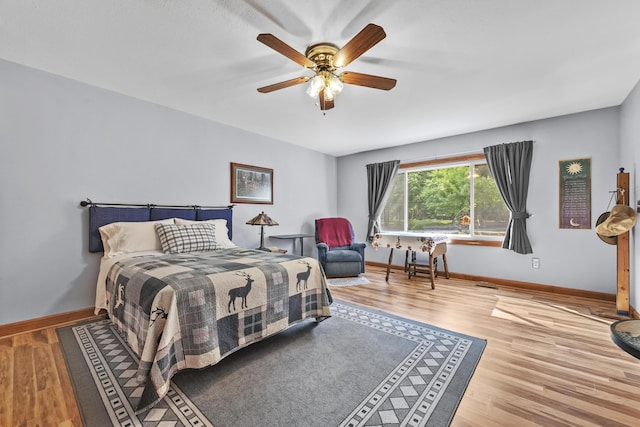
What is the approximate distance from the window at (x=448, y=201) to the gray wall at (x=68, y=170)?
11.5 ft

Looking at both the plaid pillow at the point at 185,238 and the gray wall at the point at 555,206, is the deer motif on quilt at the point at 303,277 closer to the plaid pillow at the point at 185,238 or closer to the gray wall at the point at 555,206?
the plaid pillow at the point at 185,238

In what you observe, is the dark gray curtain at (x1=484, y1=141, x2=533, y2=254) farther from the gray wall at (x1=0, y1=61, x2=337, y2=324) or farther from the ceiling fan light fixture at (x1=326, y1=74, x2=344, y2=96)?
the gray wall at (x1=0, y1=61, x2=337, y2=324)

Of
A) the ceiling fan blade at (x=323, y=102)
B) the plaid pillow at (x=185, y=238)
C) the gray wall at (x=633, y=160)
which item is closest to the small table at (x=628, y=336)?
the ceiling fan blade at (x=323, y=102)

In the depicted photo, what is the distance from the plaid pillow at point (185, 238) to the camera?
2.99 m

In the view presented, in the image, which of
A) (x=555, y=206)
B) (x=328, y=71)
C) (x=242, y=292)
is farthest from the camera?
(x=555, y=206)

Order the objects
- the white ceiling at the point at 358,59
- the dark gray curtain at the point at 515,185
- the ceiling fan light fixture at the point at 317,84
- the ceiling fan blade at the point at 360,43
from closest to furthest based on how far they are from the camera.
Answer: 1. the ceiling fan blade at the point at 360,43
2. the white ceiling at the point at 358,59
3. the ceiling fan light fixture at the point at 317,84
4. the dark gray curtain at the point at 515,185

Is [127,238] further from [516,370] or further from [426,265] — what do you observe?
[426,265]

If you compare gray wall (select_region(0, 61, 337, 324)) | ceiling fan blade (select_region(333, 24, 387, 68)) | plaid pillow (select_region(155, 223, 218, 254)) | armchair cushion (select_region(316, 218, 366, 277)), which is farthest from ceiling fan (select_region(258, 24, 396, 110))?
armchair cushion (select_region(316, 218, 366, 277))

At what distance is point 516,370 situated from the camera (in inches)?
76.5

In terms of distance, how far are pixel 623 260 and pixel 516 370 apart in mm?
2224

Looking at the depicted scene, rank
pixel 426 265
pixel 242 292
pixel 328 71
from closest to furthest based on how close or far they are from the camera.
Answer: pixel 242 292 < pixel 328 71 < pixel 426 265

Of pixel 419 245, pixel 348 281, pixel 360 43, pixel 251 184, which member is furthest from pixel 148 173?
pixel 419 245

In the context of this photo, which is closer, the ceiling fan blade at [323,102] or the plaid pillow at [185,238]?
the ceiling fan blade at [323,102]

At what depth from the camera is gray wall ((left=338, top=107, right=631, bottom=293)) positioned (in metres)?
3.52
